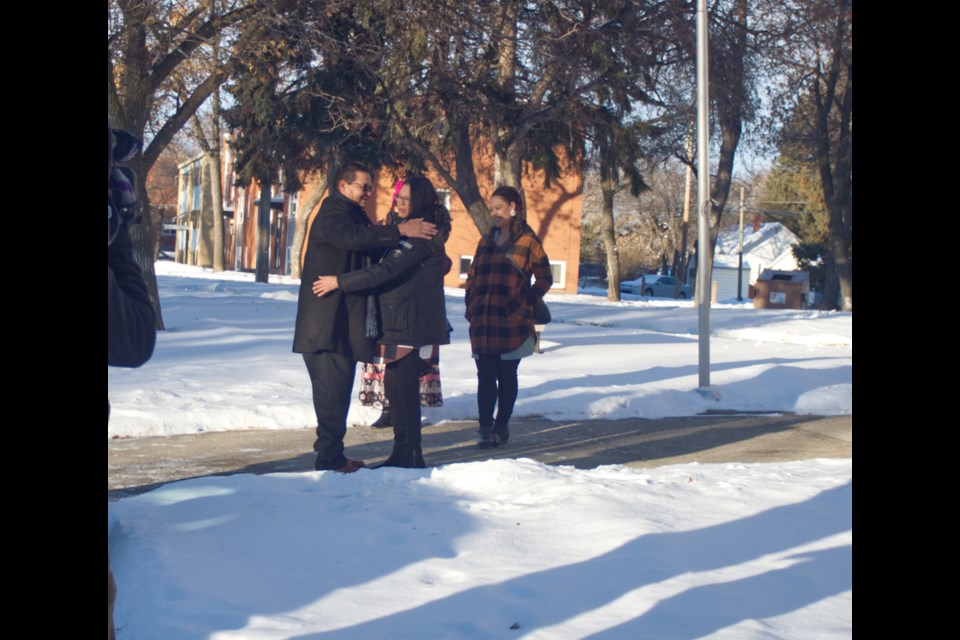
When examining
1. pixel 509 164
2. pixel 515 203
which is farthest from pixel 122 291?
pixel 509 164

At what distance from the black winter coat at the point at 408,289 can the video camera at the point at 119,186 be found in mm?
3412

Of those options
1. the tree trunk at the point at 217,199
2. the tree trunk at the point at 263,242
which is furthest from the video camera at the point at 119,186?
the tree trunk at the point at 217,199

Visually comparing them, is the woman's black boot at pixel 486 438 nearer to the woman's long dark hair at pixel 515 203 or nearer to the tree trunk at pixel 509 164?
the woman's long dark hair at pixel 515 203

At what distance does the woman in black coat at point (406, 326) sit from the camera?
5.87m

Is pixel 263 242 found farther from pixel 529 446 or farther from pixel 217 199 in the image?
pixel 529 446

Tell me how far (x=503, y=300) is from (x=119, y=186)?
5.24 metres

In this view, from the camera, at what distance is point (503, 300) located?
7305 mm

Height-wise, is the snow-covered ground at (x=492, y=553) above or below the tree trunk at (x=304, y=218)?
below

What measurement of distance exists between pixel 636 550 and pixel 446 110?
11486mm

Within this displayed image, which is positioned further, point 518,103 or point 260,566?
point 518,103
